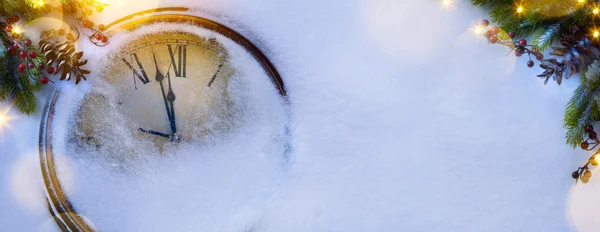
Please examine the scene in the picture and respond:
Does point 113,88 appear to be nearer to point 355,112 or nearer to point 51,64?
point 51,64

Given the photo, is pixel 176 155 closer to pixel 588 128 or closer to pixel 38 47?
pixel 38 47

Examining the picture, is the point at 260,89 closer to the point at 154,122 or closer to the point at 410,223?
the point at 154,122

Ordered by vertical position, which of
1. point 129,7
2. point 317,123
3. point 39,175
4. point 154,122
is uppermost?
point 129,7

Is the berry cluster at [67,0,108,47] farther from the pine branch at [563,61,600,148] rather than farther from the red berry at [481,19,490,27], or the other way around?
the pine branch at [563,61,600,148]

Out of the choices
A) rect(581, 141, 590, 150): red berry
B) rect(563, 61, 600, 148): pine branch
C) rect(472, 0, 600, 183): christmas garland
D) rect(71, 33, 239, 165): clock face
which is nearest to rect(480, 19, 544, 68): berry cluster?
rect(472, 0, 600, 183): christmas garland

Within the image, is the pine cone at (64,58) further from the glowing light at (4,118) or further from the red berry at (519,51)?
the red berry at (519,51)

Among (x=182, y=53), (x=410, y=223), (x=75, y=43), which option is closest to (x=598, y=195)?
(x=410, y=223)

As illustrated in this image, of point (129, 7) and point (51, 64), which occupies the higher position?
point (129, 7)
